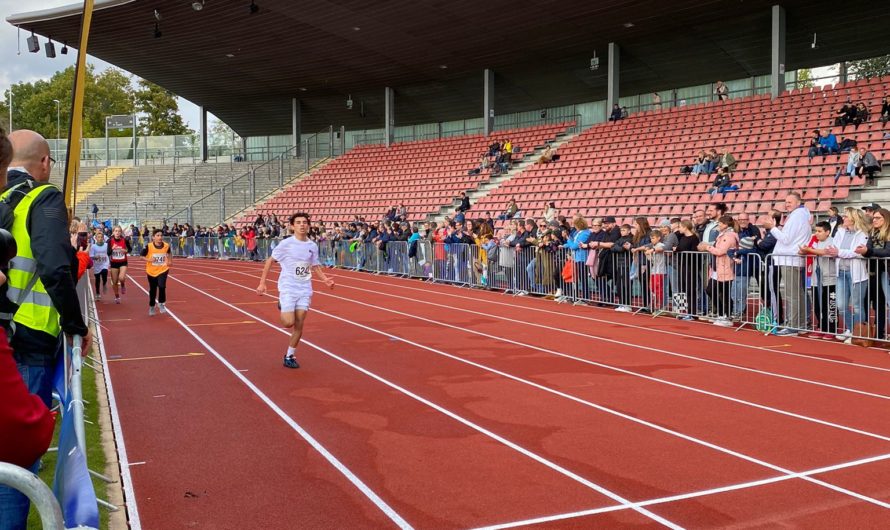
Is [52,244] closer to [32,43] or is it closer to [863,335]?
[863,335]

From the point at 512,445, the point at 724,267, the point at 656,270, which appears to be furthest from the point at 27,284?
→ the point at 656,270

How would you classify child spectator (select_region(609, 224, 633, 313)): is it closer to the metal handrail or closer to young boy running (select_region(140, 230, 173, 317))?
young boy running (select_region(140, 230, 173, 317))

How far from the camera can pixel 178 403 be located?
798cm

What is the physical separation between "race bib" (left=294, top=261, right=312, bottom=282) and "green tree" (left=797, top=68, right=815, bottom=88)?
86.4ft

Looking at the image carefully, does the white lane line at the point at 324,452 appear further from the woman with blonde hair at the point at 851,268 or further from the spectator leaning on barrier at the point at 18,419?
the woman with blonde hair at the point at 851,268

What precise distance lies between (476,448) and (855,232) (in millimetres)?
7824

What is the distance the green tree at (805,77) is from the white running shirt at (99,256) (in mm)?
25866

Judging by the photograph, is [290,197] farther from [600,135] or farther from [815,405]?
[815,405]

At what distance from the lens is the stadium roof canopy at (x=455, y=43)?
27.1 metres

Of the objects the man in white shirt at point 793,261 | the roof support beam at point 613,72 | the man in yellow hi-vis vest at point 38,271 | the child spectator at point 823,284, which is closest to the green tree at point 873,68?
the roof support beam at point 613,72

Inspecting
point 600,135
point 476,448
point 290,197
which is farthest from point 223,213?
point 476,448

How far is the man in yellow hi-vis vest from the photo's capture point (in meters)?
3.73

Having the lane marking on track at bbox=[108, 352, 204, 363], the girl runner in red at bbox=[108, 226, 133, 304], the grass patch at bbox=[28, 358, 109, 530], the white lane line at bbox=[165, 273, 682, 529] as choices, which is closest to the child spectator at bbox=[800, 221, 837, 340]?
the white lane line at bbox=[165, 273, 682, 529]

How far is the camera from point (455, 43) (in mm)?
31969
